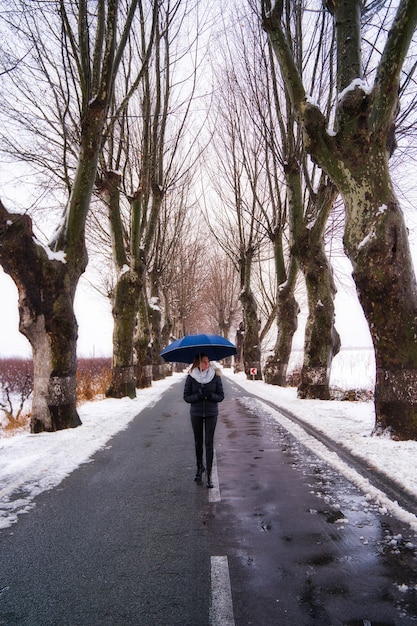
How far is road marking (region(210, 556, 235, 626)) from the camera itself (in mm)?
2547

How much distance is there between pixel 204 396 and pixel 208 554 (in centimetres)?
233

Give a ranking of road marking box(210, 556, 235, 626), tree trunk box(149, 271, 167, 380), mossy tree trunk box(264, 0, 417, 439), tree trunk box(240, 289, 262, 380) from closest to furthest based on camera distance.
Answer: road marking box(210, 556, 235, 626), mossy tree trunk box(264, 0, 417, 439), tree trunk box(240, 289, 262, 380), tree trunk box(149, 271, 167, 380)

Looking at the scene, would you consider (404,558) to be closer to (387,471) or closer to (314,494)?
(314,494)

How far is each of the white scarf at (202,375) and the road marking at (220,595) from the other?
2.46 m

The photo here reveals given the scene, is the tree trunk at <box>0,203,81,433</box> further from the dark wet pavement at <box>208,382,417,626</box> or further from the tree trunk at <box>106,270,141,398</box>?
the tree trunk at <box>106,270,141,398</box>


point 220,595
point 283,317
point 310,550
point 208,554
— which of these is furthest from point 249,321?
point 220,595

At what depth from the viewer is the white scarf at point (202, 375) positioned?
5.61 m

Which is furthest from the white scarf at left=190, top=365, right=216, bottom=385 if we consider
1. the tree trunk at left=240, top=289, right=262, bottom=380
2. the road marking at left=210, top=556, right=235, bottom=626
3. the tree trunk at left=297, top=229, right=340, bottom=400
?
the tree trunk at left=240, top=289, right=262, bottom=380

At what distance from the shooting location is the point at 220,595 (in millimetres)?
2811

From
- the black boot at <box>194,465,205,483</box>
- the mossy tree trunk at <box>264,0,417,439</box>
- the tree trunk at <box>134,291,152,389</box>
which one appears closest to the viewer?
the black boot at <box>194,465,205,483</box>

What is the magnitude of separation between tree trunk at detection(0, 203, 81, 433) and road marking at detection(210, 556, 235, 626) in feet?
22.6

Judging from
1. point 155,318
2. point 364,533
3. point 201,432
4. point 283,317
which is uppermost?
point 155,318

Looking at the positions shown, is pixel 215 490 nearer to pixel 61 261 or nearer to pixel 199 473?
pixel 199 473

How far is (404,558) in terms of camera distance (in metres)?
3.30
